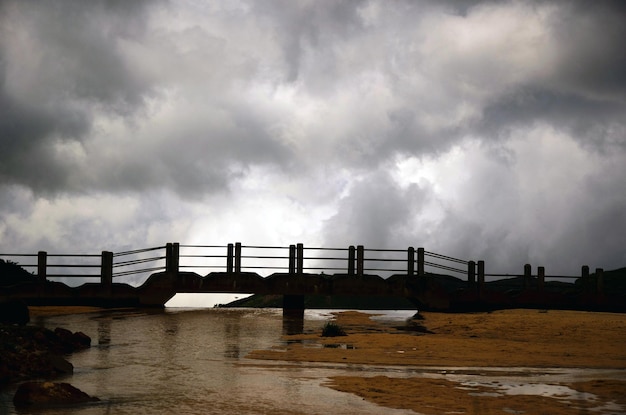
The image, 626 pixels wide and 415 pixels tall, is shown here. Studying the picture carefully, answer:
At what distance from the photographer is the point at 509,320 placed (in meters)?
18.7

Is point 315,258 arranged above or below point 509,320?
above

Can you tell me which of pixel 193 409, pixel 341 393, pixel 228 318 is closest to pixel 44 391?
pixel 193 409

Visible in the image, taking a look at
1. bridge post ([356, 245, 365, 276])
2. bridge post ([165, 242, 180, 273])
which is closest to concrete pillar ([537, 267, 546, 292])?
bridge post ([356, 245, 365, 276])

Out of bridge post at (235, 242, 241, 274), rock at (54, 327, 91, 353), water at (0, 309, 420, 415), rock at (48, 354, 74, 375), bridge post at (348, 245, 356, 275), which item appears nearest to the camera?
water at (0, 309, 420, 415)

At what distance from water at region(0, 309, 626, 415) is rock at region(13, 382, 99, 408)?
0.14 meters

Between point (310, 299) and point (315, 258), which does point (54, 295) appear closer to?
point (315, 258)

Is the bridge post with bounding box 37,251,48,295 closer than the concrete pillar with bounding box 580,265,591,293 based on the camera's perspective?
Yes

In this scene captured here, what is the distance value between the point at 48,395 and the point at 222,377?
2.41 m

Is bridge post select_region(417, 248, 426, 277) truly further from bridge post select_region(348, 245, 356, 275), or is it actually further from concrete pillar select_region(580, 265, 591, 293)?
concrete pillar select_region(580, 265, 591, 293)

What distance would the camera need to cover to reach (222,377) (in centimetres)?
898

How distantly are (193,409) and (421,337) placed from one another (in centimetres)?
882

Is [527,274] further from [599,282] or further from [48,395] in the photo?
[48,395]

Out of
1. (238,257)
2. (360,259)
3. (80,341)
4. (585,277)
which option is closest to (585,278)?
(585,277)

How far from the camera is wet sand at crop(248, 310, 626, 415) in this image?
7.29 meters
